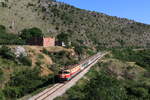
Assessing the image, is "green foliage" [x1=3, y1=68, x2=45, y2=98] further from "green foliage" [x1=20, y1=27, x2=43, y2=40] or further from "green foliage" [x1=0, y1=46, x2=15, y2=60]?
"green foliage" [x1=20, y1=27, x2=43, y2=40]

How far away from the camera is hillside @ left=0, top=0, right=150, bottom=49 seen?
313 ft

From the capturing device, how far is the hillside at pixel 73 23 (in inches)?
3760

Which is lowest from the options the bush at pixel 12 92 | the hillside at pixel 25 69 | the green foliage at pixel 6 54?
the bush at pixel 12 92

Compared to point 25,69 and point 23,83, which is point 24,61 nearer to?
point 25,69

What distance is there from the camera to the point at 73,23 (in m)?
113

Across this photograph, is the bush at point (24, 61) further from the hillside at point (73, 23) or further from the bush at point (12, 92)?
the hillside at point (73, 23)

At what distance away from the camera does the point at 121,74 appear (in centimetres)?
5584

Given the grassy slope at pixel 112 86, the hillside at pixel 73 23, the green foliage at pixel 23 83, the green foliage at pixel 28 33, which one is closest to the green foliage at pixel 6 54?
the green foliage at pixel 23 83

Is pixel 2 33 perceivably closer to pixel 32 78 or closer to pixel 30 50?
pixel 30 50

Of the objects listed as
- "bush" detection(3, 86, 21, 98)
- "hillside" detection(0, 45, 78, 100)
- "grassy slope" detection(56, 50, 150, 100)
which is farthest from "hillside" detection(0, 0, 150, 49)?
"bush" detection(3, 86, 21, 98)

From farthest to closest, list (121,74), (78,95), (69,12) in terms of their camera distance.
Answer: (69,12), (121,74), (78,95)

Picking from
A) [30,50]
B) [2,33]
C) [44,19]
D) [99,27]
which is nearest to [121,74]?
[30,50]

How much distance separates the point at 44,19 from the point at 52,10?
1463 centimetres

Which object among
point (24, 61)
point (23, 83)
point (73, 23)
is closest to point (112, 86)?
point (23, 83)
